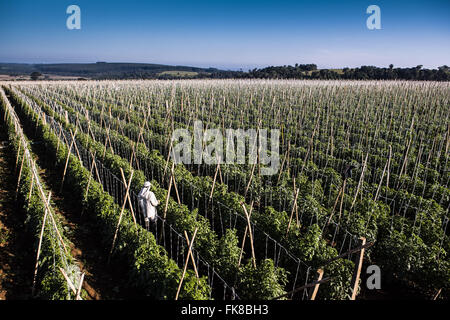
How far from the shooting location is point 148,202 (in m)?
7.17

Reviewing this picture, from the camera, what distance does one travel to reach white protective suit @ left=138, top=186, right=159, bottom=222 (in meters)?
7.09

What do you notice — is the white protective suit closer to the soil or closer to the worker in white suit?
the worker in white suit

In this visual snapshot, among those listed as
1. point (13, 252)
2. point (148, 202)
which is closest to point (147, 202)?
point (148, 202)

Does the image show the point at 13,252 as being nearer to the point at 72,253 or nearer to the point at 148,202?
the point at 72,253

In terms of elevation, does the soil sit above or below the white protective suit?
below

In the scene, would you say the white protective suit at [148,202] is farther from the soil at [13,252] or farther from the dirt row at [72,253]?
the soil at [13,252]

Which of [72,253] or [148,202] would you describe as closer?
[72,253]

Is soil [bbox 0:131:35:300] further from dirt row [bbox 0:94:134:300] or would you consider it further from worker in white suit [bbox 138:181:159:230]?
worker in white suit [bbox 138:181:159:230]

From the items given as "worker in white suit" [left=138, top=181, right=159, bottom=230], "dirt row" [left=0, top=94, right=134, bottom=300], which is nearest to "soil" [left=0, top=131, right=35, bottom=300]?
"dirt row" [left=0, top=94, right=134, bottom=300]

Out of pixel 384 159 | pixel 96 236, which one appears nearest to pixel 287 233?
pixel 96 236

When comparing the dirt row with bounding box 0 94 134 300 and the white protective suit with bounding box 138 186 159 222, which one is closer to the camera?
the dirt row with bounding box 0 94 134 300

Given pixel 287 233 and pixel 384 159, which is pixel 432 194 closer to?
pixel 384 159
